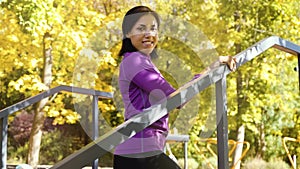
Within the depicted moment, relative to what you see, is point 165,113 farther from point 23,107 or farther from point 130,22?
point 23,107

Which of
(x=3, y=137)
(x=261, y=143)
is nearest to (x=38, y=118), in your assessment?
(x=3, y=137)

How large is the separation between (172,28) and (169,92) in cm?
721

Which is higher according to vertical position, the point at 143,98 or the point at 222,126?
the point at 143,98

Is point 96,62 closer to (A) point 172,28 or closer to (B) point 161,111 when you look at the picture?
(A) point 172,28

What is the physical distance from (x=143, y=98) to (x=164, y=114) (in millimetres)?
290

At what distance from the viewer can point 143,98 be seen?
2004 millimetres

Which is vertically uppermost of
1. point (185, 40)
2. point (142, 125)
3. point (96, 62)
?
point (185, 40)

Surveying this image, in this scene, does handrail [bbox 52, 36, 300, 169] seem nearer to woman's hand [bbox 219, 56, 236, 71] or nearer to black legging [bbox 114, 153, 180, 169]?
woman's hand [bbox 219, 56, 236, 71]

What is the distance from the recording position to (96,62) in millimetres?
8180

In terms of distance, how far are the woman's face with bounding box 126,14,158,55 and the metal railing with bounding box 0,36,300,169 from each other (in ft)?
1.02

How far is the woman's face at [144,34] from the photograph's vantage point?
7.07 ft

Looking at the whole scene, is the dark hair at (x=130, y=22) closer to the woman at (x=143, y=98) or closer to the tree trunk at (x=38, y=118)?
the woman at (x=143, y=98)

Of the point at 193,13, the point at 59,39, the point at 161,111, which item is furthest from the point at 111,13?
the point at 161,111

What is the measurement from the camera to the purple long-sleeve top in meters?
1.96
